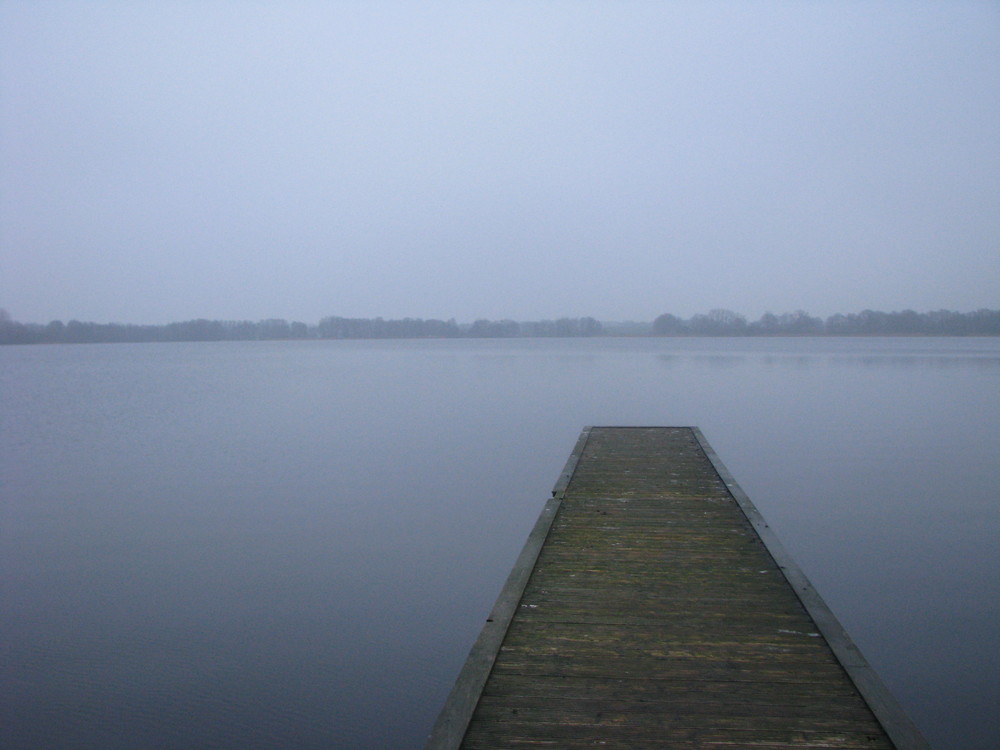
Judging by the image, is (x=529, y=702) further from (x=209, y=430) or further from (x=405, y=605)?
(x=209, y=430)

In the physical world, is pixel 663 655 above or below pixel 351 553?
above

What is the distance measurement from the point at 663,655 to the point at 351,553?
5339mm

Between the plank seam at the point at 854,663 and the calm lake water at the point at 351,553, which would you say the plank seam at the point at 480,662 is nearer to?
the calm lake water at the point at 351,553

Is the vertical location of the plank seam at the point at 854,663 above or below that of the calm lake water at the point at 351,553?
above

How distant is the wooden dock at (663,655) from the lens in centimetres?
277

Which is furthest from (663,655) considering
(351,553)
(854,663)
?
(351,553)

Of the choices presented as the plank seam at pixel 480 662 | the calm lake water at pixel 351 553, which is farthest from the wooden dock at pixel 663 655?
the calm lake water at pixel 351 553

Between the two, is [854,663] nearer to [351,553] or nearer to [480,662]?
[480,662]

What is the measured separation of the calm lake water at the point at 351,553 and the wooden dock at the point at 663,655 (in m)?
1.42

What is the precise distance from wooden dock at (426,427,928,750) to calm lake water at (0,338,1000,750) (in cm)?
142

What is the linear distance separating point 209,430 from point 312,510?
28.9 ft

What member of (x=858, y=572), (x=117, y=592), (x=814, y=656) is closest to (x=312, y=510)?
(x=117, y=592)

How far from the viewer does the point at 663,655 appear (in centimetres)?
340

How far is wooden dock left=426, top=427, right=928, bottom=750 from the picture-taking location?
2771 mm
